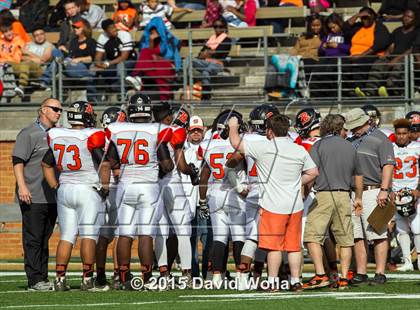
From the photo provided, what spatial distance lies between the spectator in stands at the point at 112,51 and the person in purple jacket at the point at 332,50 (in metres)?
3.38

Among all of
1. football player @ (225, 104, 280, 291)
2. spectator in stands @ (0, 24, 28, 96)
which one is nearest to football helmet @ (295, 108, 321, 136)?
football player @ (225, 104, 280, 291)

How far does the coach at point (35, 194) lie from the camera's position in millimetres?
13773

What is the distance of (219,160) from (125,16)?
10.0 m

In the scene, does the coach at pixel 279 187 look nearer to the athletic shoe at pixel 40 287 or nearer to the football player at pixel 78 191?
the football player at pixel 78 191

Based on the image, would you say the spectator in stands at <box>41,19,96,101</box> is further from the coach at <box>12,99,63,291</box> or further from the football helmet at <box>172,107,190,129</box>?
the coach at <box>12,99,63,291</box>

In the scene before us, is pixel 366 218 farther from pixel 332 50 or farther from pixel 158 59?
pixel 158 59

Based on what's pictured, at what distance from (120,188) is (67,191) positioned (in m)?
0.56

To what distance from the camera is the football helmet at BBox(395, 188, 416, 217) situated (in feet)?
54.7

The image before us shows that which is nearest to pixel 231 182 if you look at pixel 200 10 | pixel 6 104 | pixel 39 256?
pixel 39 256

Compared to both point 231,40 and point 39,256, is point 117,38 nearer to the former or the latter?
point 231,40

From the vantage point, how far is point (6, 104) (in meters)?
21.5

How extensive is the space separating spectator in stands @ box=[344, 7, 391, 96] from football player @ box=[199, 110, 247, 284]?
266 inches

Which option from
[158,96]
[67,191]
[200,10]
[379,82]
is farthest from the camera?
[200,10]

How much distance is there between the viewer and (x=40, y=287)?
13602mm
